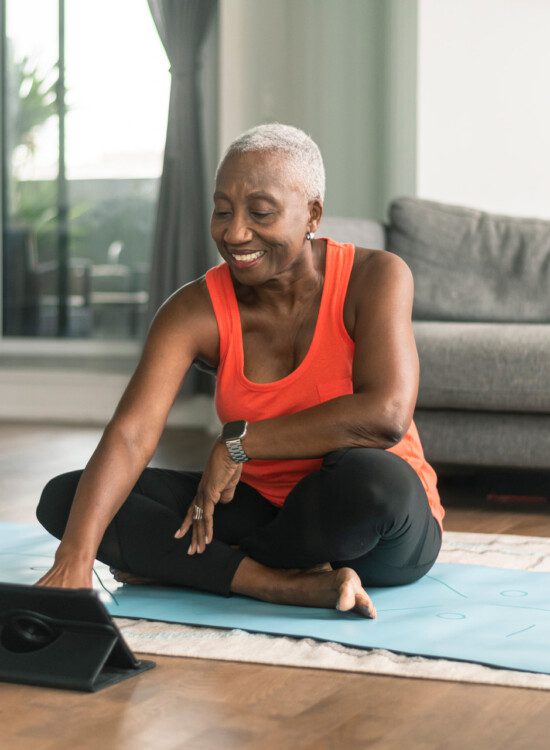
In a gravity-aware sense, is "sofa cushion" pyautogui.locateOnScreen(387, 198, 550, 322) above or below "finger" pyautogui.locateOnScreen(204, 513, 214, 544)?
above

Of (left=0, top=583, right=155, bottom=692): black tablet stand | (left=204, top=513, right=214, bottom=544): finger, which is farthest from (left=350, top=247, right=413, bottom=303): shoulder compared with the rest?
(left=0, top=583, right=155, bottom=692): black tablet stand

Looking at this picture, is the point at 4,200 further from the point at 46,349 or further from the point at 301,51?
the point at 301,51

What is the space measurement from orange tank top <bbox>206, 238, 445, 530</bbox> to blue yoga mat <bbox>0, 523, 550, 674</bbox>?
0.17 metres

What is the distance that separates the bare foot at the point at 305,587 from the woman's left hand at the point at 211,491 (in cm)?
10

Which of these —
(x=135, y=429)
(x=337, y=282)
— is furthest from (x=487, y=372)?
(x=135, y=429)

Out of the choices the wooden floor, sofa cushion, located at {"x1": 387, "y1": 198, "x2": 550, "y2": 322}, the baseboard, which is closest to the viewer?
the wooden floor

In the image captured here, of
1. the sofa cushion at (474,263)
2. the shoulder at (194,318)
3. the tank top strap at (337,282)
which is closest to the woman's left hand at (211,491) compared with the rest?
the shoulder at (194,318)

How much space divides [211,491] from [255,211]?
1.56 ft

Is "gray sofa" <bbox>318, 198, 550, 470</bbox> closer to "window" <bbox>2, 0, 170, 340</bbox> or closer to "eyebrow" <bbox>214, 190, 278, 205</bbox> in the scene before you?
"eyebrow" <bbox>214, 190, 278, 205</bbox>

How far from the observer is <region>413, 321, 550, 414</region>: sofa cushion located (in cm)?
312

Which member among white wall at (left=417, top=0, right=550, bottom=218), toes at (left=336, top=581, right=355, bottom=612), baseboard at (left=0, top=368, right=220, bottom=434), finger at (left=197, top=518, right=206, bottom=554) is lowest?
baseboard at (left=0, top=368, right=220, bottom=434)

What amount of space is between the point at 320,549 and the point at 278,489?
21 centimetres

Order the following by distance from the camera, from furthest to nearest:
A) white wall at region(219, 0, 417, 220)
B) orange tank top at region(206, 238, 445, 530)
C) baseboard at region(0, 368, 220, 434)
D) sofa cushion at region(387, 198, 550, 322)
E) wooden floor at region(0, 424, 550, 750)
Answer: baseboard at region(0, 368, 220, 434) < white wall at region(219, 0, 417, 220) < sofa cushion at region(387, 198, 550, 322) < orange tank top at region(206, 238, 445, 530) < wooden floor at region(0, 424, 550, 750)

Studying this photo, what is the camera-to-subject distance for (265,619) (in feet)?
6.50
